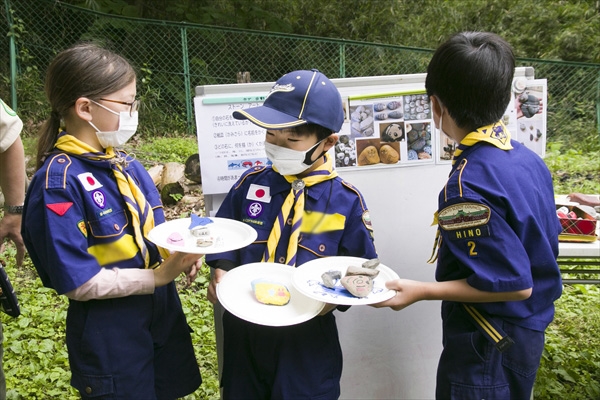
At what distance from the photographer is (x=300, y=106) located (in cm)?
204

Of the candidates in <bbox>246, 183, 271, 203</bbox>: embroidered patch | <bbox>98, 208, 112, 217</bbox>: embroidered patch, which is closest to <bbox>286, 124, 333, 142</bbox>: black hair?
<bbox>246, 183, 271, 203</bbox>: embroidered patch

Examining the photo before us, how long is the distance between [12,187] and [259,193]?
1197mm

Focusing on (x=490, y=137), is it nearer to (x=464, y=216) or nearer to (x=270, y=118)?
(x=464, y=216)

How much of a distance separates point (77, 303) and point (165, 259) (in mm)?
358

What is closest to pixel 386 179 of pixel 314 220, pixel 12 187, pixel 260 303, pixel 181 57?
pixel 314 220

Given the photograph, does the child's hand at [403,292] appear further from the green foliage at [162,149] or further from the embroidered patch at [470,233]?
the green foliage at [162,149]

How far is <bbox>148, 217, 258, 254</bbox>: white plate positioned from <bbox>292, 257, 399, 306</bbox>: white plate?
23 cm

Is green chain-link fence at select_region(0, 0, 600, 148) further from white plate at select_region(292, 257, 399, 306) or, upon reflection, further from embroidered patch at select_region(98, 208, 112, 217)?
white plate at select_region(292, 257, 399, 306)

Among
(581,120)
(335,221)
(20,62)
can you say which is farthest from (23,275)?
(581,120)

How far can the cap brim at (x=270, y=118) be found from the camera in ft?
6.54

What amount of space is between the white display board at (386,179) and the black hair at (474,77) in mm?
738

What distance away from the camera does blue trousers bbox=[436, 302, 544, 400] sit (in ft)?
6.26

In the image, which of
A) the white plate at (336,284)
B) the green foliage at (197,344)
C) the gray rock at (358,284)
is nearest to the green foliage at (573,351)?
the green foliage at (197,344)

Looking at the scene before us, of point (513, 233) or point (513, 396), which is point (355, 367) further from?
point (513, 233)
